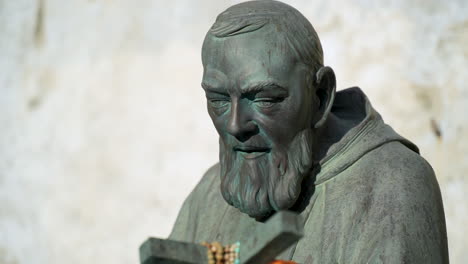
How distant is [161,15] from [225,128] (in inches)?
196

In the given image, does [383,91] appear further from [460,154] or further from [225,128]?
[225,128]

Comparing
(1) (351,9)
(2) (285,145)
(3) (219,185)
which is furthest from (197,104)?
(2) (285,145)

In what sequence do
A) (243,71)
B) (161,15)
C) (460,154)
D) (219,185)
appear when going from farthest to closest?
(161,15) → (460,154) → (219,185) → (243,71)

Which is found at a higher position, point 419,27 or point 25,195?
point 419,27

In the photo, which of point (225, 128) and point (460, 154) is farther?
point (460, 154)

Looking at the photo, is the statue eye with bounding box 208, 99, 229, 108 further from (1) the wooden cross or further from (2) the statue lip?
(1) the wooden cross

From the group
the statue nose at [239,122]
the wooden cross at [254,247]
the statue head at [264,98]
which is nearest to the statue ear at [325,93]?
the statue head at [264,98]

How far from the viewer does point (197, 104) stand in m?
→ 12.2

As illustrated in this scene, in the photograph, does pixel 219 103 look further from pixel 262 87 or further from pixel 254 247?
pixel 254 247

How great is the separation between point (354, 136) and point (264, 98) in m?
0.61

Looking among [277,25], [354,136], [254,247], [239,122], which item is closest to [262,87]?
[239,122]

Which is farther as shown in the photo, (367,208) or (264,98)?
(367,208)

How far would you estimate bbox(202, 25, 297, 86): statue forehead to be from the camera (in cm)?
756

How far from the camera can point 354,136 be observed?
316 inches
